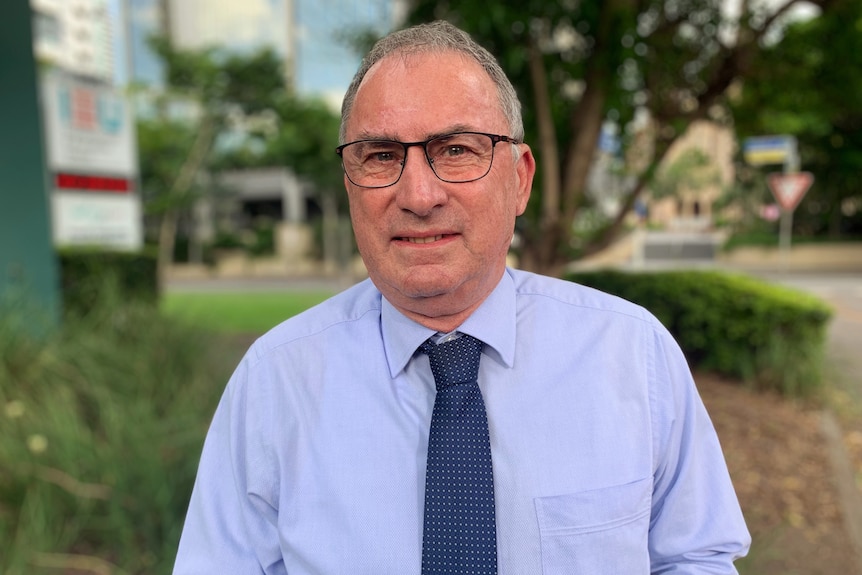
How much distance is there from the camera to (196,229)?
31250 millimetres

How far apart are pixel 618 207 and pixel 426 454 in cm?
501

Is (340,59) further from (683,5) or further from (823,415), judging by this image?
(823,415)

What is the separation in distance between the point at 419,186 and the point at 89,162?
6502mm

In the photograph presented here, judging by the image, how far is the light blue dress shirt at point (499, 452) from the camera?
3.98ft

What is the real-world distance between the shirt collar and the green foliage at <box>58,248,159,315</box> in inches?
193

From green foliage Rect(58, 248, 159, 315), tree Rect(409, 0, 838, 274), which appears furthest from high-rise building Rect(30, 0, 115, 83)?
tree Rect(409, 0, 838, 274)

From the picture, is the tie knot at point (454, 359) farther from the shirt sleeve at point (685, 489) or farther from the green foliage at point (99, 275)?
the green foliage at point (99, 275)

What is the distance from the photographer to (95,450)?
3.03 meters

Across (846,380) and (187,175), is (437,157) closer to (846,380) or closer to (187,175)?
(846,380)

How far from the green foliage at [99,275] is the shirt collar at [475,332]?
4.91m

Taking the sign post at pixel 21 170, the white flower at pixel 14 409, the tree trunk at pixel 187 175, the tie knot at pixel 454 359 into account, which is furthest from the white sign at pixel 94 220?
the tree trunk at pixel 187 175

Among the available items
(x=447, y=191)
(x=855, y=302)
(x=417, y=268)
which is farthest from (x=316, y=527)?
(x=855, y=302)

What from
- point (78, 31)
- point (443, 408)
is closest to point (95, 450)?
point (443, 408)

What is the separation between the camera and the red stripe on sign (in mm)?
6285
